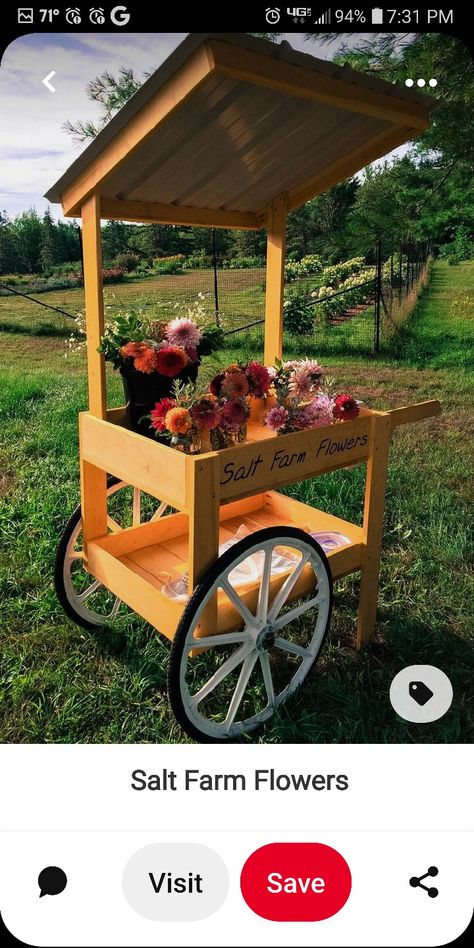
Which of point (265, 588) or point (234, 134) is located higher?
point (234, 134)

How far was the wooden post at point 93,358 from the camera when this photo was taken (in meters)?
1.83

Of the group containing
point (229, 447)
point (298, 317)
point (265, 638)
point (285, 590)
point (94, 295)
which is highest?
point (94, 295)

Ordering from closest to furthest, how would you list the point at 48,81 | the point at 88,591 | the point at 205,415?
the point at 48,81, the point at 205,415, the point at 88,591

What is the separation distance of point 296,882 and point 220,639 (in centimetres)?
65

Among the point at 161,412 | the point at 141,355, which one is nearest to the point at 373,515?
the point at 161,412

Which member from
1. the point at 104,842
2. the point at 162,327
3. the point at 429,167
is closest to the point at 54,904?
the point at 104,842

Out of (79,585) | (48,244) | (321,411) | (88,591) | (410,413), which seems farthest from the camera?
(48,244)

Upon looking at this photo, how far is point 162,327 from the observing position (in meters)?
2.09

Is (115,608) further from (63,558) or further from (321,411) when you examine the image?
(321,411)

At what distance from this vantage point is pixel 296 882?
45.3 inches

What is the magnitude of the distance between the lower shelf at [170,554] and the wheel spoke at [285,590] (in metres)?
0.08

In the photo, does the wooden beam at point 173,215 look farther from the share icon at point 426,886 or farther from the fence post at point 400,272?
the fence post at point 400,272
